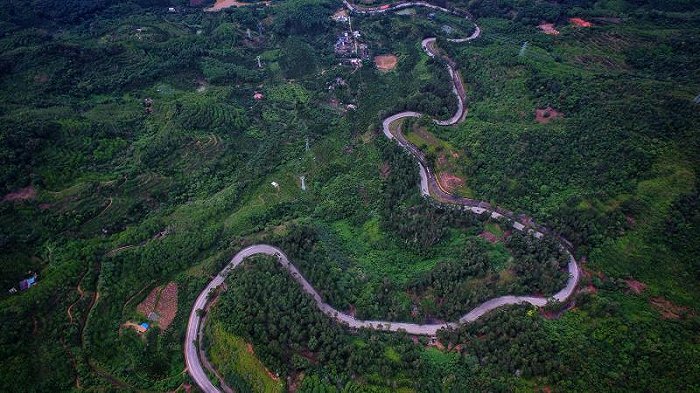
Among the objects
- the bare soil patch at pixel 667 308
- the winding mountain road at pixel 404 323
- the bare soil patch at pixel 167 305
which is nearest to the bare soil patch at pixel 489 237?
the winding mountain road at pixel 404 323

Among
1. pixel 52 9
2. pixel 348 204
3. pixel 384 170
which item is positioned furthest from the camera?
pixel 52 9

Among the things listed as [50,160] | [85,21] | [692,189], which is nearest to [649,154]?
[692,189]

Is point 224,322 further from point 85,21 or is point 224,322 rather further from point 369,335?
point 85,21

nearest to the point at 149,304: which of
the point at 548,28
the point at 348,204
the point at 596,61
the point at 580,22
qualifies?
the point at 348,204

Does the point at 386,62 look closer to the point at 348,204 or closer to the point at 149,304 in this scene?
the point at 348,204

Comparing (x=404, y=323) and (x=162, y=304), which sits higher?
(x=404, y=323)

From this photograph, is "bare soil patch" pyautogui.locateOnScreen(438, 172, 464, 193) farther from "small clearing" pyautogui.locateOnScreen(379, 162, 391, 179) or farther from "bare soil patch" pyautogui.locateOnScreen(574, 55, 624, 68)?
"bare soil patch" pyautogui.locateOnScreen(574, 55, 624, 68)
